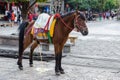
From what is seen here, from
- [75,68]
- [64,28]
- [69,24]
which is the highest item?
[69,24]

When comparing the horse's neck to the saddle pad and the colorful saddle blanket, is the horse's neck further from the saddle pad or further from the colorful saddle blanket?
A: the saddle pad

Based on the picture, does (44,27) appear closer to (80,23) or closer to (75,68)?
(80,23)

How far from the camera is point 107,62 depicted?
12844 mm

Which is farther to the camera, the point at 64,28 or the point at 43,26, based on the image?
the point at 43,26

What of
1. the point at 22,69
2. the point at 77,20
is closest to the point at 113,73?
the point at 77,20

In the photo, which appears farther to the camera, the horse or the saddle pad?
the saddle pad

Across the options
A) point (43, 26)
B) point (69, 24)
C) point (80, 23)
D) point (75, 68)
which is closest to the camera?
point (80, 23)

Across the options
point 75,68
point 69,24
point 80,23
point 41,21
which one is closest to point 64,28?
point 69,24

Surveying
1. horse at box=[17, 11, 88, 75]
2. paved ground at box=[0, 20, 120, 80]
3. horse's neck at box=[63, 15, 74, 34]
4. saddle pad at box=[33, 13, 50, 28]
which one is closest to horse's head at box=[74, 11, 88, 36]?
horse at box=[17, 11, 88, 75]

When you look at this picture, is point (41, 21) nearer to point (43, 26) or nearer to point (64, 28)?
point (43, 26)

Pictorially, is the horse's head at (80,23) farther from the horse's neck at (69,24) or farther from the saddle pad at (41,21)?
the saddle pad at (41,21)

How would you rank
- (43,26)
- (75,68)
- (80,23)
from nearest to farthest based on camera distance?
(80,23)
(43,26)
(75,68)

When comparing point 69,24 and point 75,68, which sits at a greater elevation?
point 69,24

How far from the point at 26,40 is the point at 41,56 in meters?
2.28
